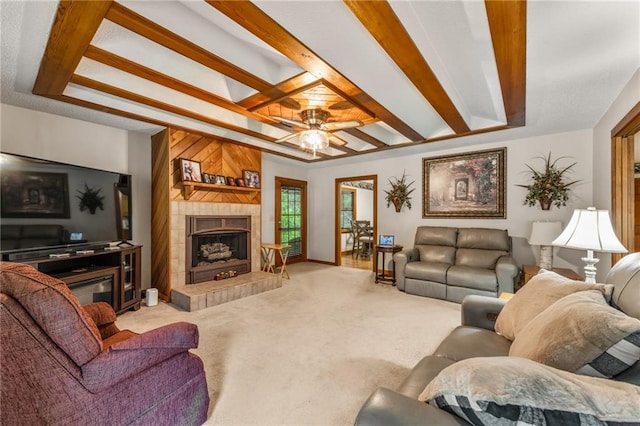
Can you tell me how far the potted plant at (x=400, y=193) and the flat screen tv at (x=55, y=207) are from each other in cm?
438

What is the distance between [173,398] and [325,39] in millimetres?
2385

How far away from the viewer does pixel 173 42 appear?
2.00 meters

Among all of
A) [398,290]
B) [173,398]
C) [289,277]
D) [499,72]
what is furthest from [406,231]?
[173,398]

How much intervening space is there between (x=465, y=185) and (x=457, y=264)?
1.40m

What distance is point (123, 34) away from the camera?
2.21m

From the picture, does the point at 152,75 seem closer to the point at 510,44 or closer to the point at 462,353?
the point at 510,44

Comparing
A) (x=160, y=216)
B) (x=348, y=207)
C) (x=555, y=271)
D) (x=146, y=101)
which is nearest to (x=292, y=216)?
(x=348, y=207)

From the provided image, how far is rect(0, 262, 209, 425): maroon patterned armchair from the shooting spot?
1.01 meters

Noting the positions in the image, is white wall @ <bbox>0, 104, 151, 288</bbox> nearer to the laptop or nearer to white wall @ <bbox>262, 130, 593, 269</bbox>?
white wall @ <bbox>262, 130, 593, 269</bbox>

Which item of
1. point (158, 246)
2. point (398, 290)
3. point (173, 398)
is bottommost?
point (398, 290)

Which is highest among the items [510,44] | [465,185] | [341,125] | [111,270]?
[510,44]

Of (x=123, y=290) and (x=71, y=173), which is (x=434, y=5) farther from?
(x=123, y=290)

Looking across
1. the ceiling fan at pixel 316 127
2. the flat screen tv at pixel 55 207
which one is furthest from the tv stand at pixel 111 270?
the ceiling fan at pixel 316 127

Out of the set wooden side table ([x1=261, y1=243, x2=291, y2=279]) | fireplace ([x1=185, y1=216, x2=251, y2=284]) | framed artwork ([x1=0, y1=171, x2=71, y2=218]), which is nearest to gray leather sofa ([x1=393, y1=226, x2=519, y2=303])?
wooden side table ([x1=261, y1=243, x2=291, y2=279])
